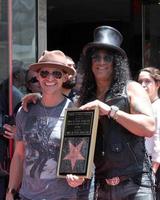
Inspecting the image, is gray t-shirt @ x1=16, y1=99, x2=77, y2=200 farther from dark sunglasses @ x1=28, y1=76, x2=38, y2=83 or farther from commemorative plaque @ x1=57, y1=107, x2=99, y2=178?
dark sunglasses @ x1=28, y1=76, x2=38, y2=83

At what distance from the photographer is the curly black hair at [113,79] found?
3.53 m

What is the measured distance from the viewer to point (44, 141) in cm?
340

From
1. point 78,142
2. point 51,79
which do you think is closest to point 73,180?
point 78,142

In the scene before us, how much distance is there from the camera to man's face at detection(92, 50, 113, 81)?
11.6 ft

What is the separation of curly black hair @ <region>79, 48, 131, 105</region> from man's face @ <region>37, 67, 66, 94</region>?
216 millimetres

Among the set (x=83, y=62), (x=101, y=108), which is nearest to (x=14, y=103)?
(x=83, y=62)

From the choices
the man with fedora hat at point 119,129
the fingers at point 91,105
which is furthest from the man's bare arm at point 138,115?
the fingers at point 91,105

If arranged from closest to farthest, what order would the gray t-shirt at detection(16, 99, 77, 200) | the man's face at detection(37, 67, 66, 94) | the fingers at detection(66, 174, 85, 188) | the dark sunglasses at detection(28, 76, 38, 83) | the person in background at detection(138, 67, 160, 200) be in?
the fingers at detection(66, 174, 85, 188)
the gray t-shirt at detection(16, 99, 77, 200)
the man's face at detection(37, 67, 66, 94)
the person in background at detection(138, 67, 160, 200)
the dark sunglasses at detection(28, 76, 38, 83)

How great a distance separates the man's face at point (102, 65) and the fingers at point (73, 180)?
26.4 inches

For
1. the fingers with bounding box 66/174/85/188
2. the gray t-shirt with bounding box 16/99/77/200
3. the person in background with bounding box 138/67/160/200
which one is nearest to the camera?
the fingers with bounding box 66/174/85/188

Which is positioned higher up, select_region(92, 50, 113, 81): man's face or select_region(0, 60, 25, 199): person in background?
select_region(92, 50, 113, 81): man's face

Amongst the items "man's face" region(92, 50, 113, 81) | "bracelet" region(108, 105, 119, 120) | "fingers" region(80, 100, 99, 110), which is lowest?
"bracelet" region(108, 105, 119, 120)

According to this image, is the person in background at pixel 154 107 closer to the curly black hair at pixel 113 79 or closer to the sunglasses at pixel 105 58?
the curly black hair at pixel 113 79

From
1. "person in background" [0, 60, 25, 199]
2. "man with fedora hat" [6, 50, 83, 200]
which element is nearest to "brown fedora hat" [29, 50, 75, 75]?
"man with fedora hat" [6, 50, 83, 200]
